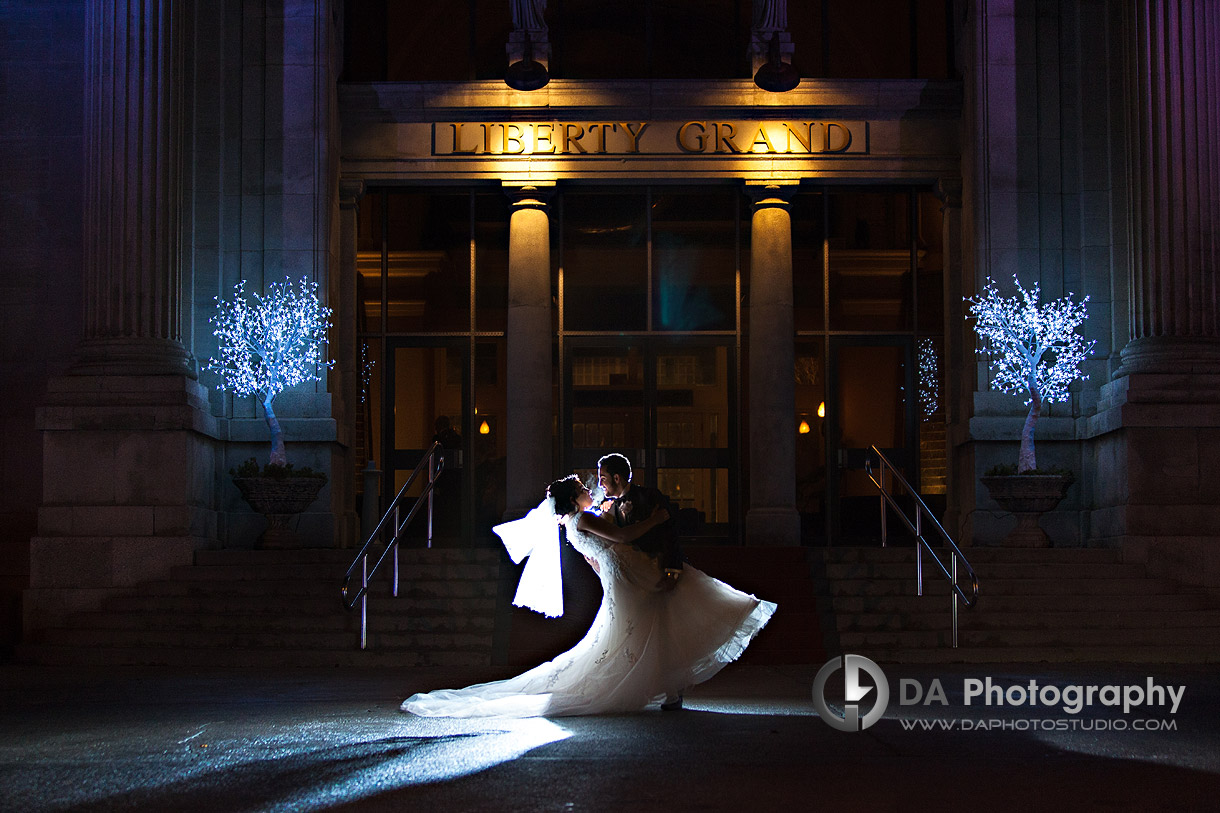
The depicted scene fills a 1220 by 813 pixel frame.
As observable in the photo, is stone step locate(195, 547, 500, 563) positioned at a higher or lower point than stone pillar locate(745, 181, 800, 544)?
lower

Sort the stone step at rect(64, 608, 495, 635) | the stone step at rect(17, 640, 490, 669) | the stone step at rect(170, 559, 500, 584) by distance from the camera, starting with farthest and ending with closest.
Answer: the stone step at rect(170, 559, 500, 584)
the stone step at rect(64, 608, 495, 635)
the stone step at rect(17, 640, 490, 669)

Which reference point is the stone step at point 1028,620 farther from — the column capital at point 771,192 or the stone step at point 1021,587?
the column capital at point 771,192

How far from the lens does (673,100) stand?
18.9 metres

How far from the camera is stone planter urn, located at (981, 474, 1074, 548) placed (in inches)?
632

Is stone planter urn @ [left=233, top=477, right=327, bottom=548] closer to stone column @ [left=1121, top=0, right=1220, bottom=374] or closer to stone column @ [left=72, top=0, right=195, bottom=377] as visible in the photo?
stone column @ [left=72, top=0, right=195, bottom=377]

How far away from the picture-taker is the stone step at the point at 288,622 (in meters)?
13.6

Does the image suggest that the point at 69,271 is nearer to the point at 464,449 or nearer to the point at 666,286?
the point at 464,449

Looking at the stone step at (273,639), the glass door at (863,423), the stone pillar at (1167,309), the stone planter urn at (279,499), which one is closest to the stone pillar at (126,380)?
the stone planter urn at (279,499)

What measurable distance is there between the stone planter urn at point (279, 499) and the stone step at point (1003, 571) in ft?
20.5

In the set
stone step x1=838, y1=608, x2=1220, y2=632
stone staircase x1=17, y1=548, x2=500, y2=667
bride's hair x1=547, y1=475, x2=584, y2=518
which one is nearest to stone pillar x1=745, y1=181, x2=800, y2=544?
stone step x1=838, y1=608, x2=1220, y2=632

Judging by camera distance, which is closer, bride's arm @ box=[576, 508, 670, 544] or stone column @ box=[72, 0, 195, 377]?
bride's arm @ box=[576, 508, 670, 544]

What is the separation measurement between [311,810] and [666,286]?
1432cm

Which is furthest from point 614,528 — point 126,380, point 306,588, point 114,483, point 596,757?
point 126,380

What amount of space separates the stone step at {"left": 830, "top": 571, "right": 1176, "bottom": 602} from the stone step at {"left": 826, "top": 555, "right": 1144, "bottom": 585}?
107 millimetres
